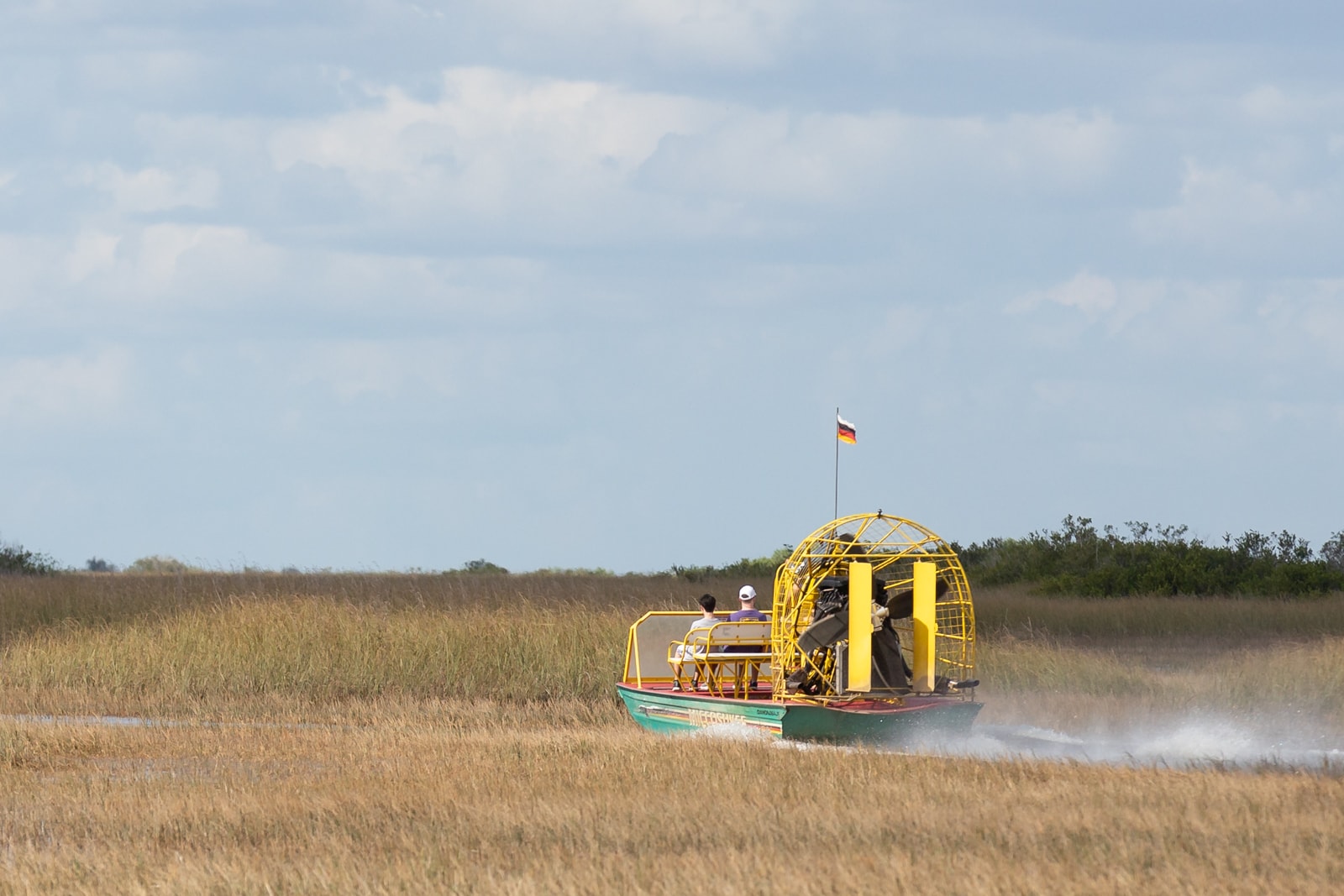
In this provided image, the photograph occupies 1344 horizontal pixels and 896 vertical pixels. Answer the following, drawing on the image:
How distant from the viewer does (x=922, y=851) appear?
913cm

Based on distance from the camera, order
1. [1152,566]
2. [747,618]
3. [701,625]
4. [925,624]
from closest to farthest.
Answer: [925,624], [701,625], [747,618], [1152,566]

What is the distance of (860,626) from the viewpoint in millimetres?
15297

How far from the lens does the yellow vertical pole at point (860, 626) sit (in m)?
15.2

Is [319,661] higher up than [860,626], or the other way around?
[860,626]

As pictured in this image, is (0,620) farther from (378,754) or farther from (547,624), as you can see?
(378,754)

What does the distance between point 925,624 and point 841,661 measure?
110 cm

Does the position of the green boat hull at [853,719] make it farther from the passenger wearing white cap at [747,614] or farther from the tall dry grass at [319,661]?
the tall dry grass at [319,661]

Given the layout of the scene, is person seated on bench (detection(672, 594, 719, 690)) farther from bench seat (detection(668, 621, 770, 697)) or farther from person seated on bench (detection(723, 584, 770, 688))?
person seated on bench (detection(723, 584, 770, 688))

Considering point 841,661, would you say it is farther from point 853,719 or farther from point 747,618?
Result: point 747,618

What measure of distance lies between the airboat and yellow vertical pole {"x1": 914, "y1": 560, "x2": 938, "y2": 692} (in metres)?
0.01

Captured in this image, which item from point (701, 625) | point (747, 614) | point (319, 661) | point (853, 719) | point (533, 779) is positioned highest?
point (747, 614)

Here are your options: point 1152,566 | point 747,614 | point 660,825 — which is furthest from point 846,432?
point 1152,566

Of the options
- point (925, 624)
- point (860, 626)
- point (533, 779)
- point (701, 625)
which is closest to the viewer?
point (533, 779)

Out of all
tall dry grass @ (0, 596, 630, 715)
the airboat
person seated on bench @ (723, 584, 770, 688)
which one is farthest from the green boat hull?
tall dry grass @ (0, 596, 630, 715)
